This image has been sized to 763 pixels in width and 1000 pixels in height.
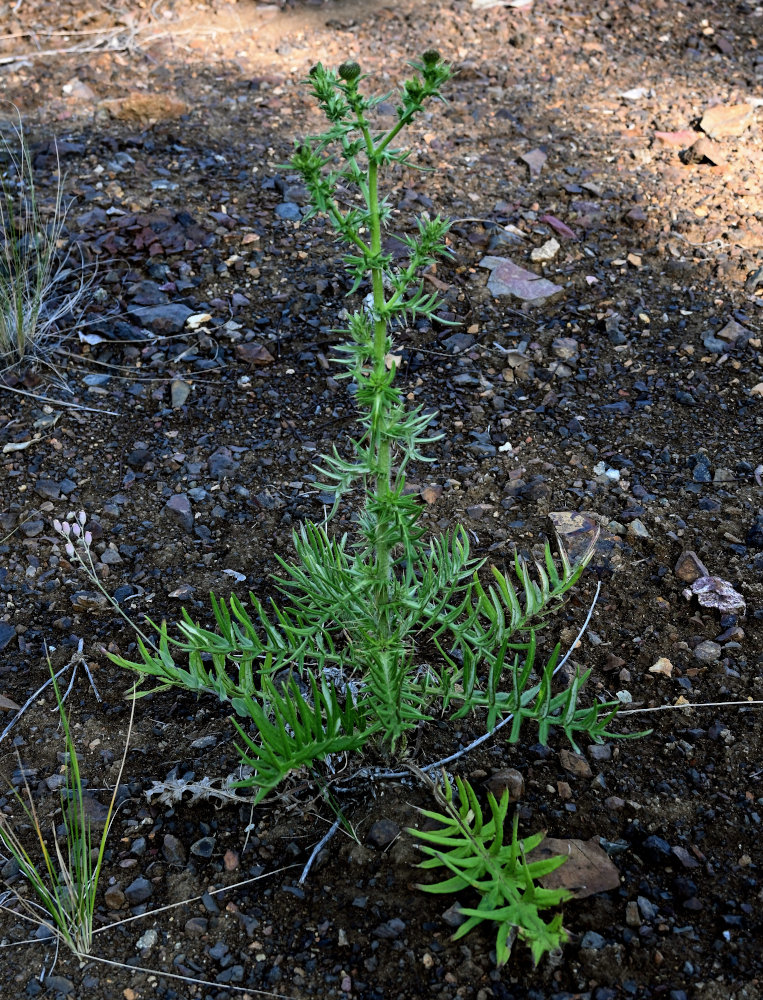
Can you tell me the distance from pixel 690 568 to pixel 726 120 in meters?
2.64

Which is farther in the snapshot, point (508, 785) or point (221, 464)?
point (221, 464)

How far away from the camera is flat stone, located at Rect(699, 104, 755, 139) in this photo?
417 centimetres

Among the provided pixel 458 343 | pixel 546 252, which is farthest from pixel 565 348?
pixel 546 252

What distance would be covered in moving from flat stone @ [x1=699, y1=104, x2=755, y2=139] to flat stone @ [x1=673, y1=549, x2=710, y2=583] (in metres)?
2.48

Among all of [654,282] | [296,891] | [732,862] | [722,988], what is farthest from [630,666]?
[654,282]

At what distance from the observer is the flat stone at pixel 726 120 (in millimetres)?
4168

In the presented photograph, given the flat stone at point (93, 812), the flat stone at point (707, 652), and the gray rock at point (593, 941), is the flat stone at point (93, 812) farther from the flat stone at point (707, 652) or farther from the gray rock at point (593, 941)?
the flat stone at point (707, 652)

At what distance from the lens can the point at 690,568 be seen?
2.47 meters

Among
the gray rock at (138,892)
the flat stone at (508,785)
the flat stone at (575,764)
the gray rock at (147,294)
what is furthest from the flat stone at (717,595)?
the gray rock at (147,294)

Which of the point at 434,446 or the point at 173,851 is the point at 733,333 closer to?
the point at 434,446

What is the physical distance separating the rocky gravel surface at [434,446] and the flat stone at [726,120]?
16 millimetres

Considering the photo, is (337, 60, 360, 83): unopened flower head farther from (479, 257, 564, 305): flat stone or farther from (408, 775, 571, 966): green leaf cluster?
(479, 257, 564, 305): flat stone

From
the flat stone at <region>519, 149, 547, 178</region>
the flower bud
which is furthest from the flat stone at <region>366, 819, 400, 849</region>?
the flat stone at <region>519, 149, 547, 178</region>

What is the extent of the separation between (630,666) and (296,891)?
947 millimetres
